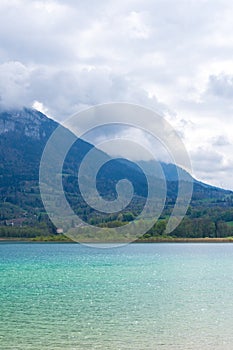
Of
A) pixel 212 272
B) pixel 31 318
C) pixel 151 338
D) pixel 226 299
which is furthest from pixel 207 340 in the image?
pixel 212 272

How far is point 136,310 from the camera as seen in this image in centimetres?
3775

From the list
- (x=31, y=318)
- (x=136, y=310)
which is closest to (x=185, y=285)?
(x=136, y=310)

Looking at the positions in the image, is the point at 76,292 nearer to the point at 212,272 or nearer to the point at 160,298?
the point at 160,298

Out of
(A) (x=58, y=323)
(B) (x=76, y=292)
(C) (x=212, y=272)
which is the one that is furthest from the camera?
(C) (x=212, y=272)

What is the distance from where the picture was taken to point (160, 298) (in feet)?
146

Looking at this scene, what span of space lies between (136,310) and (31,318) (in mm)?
7804

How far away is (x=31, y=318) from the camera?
1356 inches

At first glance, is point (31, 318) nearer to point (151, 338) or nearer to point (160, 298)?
point (151, 338)

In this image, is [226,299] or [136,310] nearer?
[136,310]

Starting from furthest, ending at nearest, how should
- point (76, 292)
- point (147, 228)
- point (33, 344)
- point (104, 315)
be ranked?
point (147, 228), point (76, 292), point (104, 315), point (33, 344)

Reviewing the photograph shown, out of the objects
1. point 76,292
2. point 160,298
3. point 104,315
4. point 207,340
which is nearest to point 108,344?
point 207,340

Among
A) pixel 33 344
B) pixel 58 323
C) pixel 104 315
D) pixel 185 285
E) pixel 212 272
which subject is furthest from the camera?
pixel 212 272

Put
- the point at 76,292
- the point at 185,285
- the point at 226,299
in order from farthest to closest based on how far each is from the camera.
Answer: the point at 185,285 < the point at 76,292 < the point at 226,299

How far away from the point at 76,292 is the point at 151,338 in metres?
21.7
